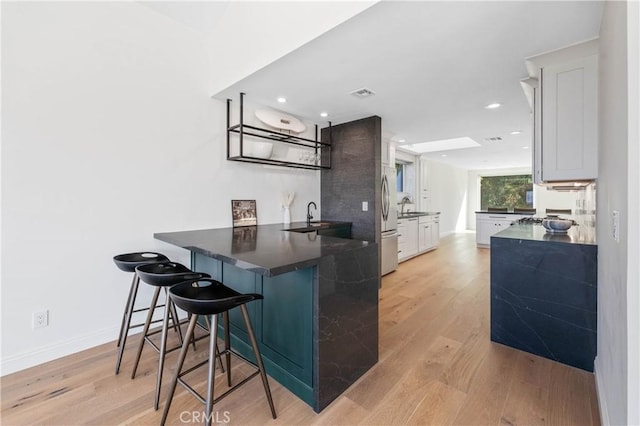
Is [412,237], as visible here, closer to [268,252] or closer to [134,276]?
[268,252]

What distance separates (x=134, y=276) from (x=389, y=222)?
3.45m

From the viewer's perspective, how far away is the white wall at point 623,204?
908 mm

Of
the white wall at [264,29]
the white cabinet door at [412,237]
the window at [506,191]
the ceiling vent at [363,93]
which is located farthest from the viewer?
the window at [506,191]

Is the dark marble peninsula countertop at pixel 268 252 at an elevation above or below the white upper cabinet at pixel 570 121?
below

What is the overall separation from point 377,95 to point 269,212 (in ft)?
6.18

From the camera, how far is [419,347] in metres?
2.34

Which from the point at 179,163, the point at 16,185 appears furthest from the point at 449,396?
the point at 16,185

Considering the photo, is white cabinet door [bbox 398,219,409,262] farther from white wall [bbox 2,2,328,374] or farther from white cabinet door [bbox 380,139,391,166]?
white wall [bbox 2,2,328,374]

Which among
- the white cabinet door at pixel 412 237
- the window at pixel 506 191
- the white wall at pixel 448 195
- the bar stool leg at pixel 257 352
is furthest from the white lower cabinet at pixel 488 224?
the bar stool leg at pixel 257 352

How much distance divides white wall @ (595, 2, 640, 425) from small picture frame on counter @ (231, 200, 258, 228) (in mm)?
3040

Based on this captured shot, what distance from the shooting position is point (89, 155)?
90.6 inches

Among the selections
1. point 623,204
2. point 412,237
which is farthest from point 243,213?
point 412,237

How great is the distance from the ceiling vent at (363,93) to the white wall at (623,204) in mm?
1693

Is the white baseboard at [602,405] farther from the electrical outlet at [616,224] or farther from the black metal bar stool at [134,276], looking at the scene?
the black metal bar stool at [134,276]
